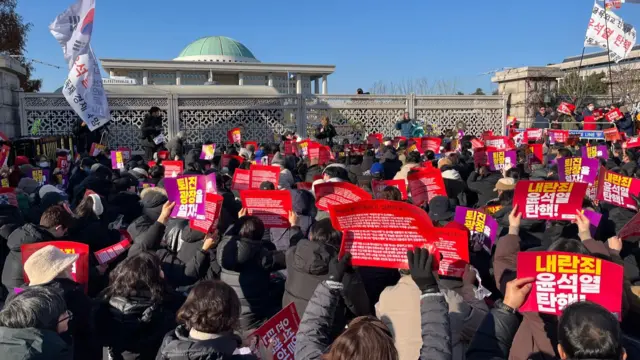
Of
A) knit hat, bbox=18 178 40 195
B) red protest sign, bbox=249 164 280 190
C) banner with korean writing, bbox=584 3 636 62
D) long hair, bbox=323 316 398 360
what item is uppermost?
banner with korean writing, bbox=584 3 636 62

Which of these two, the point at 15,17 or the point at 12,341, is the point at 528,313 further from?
the point at 15,17

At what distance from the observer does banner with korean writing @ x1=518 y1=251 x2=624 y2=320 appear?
3.14 metres

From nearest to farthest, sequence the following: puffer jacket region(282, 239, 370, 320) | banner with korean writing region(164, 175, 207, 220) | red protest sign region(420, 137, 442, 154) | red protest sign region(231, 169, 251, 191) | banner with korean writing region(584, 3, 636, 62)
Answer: puffer jacket region(282, 239, 370, 320) → banner with korean writing region(164, 175, 207, 220) → red protest sign region(231, 169, 251, 191) → red protest sign region(420, 137, 442, 154) → banner with korean writing region(584, 3, 636, 62)

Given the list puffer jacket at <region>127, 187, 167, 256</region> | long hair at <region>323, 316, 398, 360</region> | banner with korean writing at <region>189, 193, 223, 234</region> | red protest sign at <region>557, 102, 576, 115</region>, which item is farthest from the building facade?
long hair at <region>323, 316, 398, 360</region>

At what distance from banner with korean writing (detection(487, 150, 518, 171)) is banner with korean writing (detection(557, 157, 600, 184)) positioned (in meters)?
2.42

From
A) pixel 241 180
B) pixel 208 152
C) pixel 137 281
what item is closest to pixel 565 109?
pixel 208 152

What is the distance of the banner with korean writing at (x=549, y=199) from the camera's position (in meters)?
5.16

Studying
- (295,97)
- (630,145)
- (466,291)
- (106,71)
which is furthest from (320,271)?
(106,71)

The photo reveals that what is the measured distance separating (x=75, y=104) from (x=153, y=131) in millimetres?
4261

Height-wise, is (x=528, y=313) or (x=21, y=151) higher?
(x=21, y=151)

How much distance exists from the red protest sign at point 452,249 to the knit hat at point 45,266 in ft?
7.97

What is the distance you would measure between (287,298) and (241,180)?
433cm

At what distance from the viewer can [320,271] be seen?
3.99 meters

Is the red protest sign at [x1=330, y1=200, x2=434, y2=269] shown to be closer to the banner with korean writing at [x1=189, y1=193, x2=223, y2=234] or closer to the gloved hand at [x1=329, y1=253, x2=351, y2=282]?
the gloved hand at [x1=329, y1=253, x2=351, y2=282]
